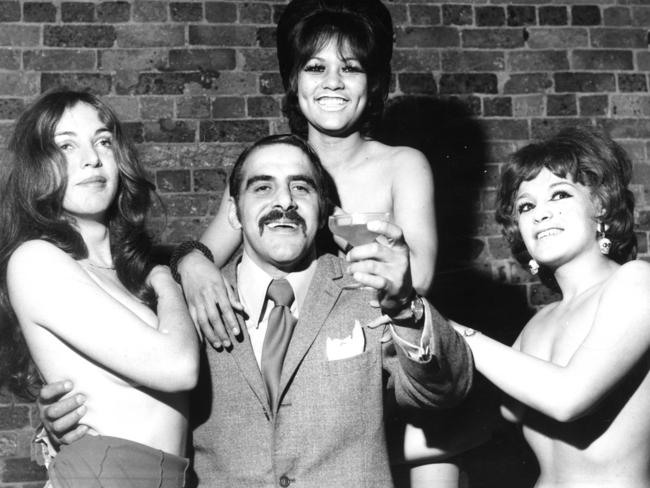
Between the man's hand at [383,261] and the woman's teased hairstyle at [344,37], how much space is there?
1062 mm

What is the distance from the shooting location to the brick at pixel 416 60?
370 cm

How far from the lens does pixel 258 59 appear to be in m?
3.62

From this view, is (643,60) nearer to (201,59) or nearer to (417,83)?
(417,83)

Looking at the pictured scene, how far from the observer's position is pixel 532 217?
218 centimetres

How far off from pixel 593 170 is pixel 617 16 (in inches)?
79.8

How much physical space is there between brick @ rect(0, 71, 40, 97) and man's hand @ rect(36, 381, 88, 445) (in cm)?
191

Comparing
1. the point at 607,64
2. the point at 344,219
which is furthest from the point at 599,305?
the point at 607,64

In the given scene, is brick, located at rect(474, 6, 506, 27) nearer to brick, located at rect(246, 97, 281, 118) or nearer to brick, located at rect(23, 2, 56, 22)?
brick, located at rect(246, 97, 281, 118)

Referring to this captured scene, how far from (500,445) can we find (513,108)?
157 centimetres

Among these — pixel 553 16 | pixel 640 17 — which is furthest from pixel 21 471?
pixel 640 17

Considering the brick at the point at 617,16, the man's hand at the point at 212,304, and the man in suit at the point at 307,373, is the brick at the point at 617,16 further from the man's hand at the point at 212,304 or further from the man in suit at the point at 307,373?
the man's hand at the point at 212,304

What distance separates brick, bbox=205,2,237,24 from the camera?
3615mm

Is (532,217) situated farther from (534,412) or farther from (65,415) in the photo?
(65,415)

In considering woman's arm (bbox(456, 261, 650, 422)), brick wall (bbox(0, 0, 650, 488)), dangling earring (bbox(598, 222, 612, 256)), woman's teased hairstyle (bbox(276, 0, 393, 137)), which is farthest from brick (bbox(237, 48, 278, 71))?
woman's arm (bbox(456, 261, 650, 422))
